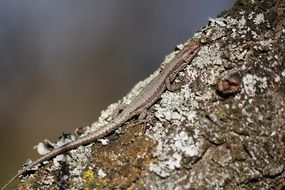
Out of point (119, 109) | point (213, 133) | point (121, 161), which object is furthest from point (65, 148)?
point (213, 133)

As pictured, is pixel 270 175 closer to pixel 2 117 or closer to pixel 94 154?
pixel 94 154

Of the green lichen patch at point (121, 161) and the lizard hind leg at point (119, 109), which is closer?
the green lichen patch at point (121, 161)

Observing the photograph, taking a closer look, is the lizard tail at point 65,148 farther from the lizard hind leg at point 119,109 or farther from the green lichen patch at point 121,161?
the lizard hind leg at point 119,109

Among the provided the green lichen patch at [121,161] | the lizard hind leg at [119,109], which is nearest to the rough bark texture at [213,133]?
the green lichen patch at [121,161]

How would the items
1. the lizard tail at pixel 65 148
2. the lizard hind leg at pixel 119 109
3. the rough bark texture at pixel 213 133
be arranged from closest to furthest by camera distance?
the rough bark texture at pixel 213 133, the lizard tail at pixel 65 148, the lizard hind leg at pixel 119 109

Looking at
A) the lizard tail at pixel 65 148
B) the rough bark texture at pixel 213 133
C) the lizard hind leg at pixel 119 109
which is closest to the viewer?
the rough bark texture at pixel 213 133

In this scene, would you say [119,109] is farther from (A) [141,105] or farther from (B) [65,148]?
(B) [65,148]

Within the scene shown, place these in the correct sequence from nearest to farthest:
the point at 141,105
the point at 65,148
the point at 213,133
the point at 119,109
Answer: the point at 213,133 < the point at 65,148 < the point at 141,105 < the point at 119,109
